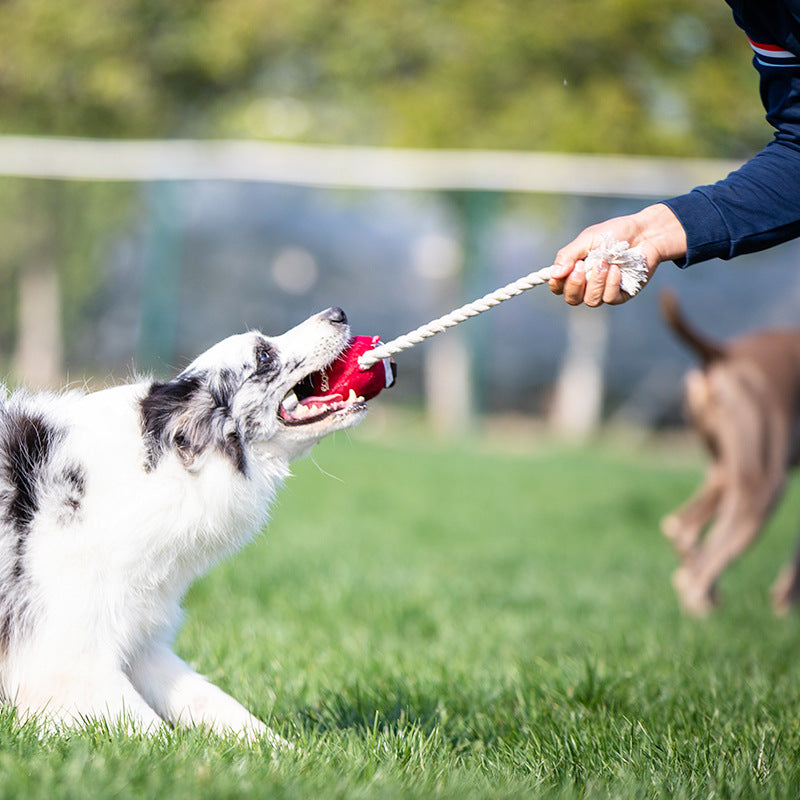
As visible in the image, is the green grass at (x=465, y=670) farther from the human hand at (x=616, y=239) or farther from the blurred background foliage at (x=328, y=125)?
the blurred background foliage at (x=328, y=125)

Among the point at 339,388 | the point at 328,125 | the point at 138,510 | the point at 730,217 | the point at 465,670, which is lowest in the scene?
the point at 465,670

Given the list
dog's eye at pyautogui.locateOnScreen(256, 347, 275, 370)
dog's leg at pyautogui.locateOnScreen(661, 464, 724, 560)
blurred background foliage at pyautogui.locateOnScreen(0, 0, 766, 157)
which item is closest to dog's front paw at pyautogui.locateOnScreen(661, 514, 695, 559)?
dog's leg at pyautogui.locateOnScreen(661, 464, 724, 560)

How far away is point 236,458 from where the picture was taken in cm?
266

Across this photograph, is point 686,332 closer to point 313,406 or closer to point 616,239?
point 616,239

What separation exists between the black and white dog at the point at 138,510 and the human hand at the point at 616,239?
2.21ft

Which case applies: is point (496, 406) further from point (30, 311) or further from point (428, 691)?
point (428, 691)

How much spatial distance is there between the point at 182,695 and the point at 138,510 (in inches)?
21.6

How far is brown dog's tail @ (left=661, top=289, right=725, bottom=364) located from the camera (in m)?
5.62

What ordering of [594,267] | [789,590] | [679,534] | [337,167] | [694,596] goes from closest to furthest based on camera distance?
1. [594,267]
2. [694,596]
3. [789,590]
4. [679,534]
5. [337,167]

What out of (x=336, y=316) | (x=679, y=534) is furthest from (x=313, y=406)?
(x=679, y=534)

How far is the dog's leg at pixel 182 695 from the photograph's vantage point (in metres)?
2.64

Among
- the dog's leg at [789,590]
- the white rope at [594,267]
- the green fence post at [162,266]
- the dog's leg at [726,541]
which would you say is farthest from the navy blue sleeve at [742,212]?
the green fence post at [162,266]

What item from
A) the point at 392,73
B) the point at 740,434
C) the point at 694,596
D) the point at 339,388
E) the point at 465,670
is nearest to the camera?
the point at 339,388

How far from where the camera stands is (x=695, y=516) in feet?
20.1
